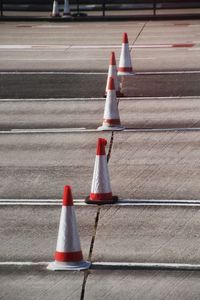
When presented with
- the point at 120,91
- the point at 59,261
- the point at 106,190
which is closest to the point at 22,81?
the point at 120,91

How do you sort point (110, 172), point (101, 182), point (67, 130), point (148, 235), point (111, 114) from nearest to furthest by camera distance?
point (148, 235) → point (101, 182) → point (110, 172) → point (111, 114) → point (67, 130)

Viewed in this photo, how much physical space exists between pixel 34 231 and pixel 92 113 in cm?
736

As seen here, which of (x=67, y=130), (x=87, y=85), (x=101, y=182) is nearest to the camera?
(x=101, y=182)

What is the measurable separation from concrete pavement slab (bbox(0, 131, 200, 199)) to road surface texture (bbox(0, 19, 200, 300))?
15 mm

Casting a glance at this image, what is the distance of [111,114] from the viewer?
1745 cm

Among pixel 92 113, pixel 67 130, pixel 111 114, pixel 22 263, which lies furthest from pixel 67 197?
pixel 92 113

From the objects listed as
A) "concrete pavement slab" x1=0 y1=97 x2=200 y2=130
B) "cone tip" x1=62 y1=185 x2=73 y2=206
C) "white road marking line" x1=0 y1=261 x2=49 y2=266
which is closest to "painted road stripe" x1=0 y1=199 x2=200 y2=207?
"white road marking line" x1=0 y1=261 x2=49 y2=266

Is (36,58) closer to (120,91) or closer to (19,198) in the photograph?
(120,91)

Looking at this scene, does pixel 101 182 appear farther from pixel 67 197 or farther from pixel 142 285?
pixel 142 285

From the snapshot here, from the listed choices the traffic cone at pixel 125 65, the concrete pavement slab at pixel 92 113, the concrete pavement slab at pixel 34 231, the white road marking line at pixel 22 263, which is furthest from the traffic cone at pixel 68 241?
the traffic cone at pixel 125 65

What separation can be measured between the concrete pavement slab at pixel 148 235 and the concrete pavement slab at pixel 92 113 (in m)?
5.29

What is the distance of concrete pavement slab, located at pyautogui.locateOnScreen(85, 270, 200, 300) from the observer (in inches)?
384

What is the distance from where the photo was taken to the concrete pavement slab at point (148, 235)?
1091cm

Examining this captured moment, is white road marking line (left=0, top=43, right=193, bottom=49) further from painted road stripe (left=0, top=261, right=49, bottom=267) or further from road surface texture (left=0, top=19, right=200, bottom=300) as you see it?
painted road stripe (left=0, top=261, right=49, bottom=267)
